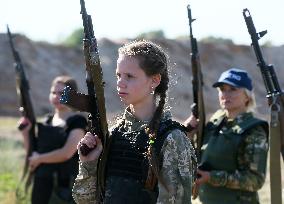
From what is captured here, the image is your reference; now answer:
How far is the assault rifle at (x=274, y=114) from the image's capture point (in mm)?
4855

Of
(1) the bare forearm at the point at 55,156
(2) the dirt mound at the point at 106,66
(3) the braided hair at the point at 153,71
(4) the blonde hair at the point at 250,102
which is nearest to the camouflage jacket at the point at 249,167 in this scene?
(4) the blonde hair at the point at 250,102

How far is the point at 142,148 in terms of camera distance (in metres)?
3.35

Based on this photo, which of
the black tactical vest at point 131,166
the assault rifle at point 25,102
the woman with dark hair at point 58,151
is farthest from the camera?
the assault rifle at point 25,102

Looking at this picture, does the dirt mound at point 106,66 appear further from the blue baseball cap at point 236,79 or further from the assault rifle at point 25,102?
the blue baseball cap at point 236,79

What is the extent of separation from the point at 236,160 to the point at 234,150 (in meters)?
0.08

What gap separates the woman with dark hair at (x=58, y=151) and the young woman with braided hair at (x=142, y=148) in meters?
2.45

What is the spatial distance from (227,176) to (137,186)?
1.65 meters

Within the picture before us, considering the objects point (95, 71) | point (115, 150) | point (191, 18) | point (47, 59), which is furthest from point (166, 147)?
point (47, 59)

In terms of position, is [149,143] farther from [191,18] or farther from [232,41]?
[232,41]

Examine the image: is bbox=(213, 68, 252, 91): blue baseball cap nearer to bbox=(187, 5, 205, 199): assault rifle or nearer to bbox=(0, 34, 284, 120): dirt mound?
bbox=(187, 5, 205, 199): assault rifle

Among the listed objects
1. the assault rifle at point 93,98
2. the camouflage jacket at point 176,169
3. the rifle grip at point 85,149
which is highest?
the assault rifle at point 93,98

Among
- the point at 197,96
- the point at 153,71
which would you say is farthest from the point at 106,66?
the point at 153,71

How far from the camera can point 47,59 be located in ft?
121

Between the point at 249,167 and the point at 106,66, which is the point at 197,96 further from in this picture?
the point at 106,66
